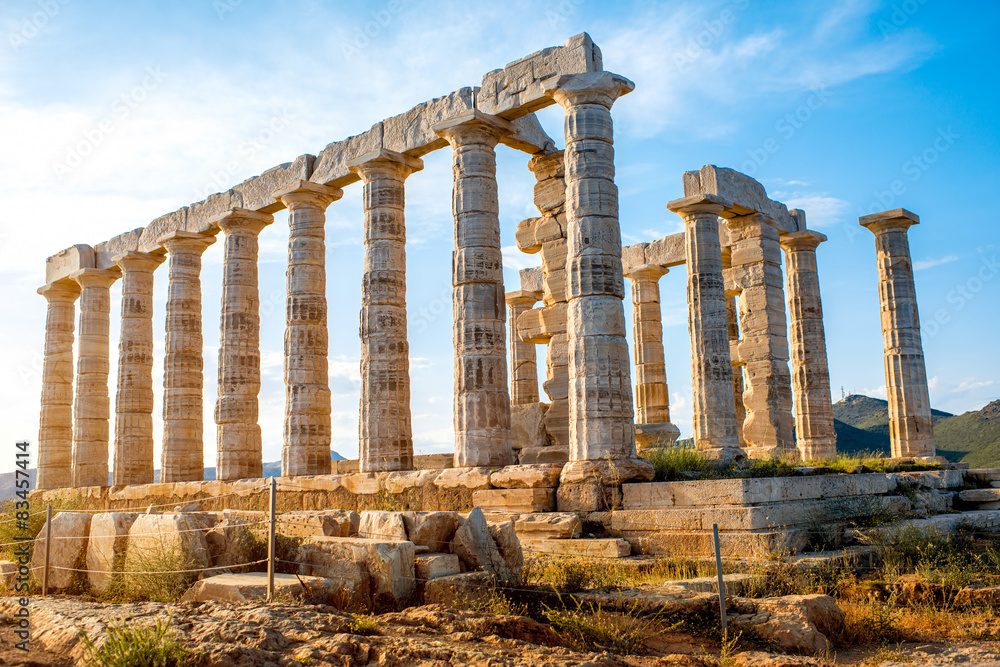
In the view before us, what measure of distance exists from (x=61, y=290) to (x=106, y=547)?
20.9 m

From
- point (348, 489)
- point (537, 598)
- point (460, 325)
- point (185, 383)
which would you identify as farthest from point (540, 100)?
point (185, 383)

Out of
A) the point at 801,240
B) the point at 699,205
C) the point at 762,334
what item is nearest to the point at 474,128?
the point at 699,205

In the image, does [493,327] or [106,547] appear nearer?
[106,547]

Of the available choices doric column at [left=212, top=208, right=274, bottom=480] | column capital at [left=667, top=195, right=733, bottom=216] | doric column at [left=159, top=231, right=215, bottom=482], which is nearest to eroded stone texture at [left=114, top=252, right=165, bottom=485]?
doric column at [left=159, top=231, right=215, bottom=482]

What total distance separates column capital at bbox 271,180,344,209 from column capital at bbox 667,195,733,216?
7.96m

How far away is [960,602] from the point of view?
8984mm

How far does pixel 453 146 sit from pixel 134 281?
12845 mm

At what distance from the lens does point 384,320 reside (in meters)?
18.0

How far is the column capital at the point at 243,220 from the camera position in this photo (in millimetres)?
21516

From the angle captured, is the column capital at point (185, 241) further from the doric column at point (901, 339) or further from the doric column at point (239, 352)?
the doric column at point (901, 339)

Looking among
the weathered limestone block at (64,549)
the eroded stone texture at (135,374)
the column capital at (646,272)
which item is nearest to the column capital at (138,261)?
the eroded stone texture at (135,374)

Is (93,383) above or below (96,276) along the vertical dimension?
below

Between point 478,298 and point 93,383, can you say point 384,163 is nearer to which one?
point 478,298

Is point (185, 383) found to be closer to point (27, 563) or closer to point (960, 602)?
point (27, 563)
